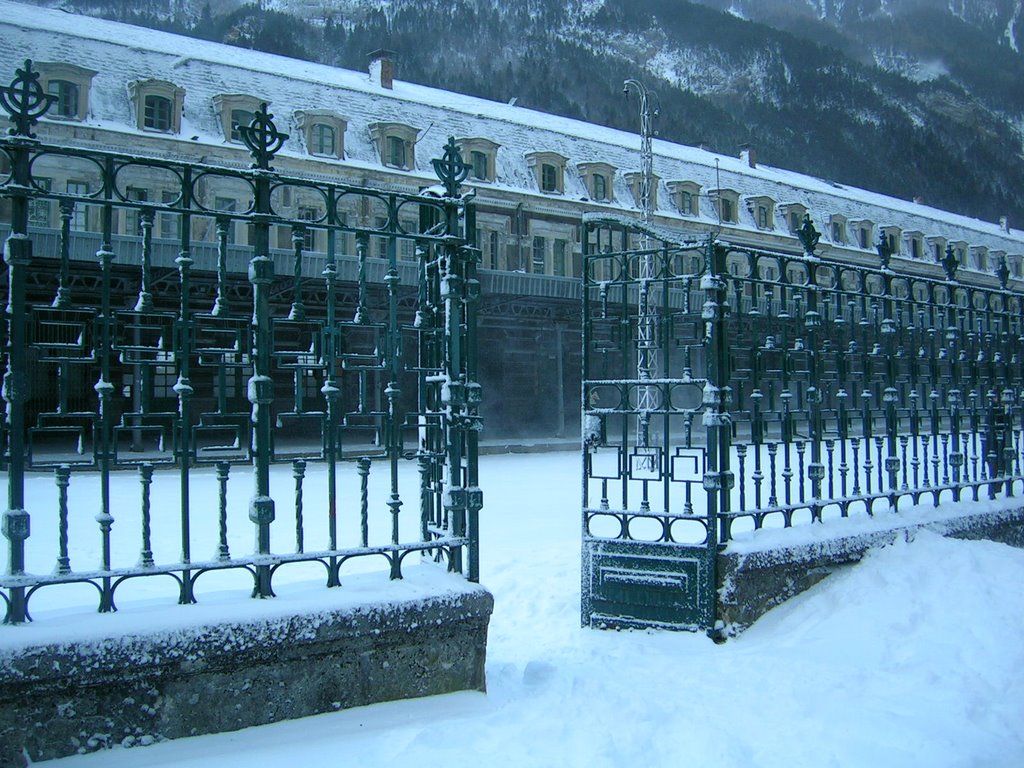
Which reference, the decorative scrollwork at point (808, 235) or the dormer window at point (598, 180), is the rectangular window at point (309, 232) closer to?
the dormer window at point (598, 180)

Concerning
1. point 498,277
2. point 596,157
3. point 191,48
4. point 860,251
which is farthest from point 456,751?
point 860,251

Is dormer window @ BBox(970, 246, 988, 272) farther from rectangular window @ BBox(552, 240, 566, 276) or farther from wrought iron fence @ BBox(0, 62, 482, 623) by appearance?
wrought iron fence @ BBox(0, 62, 482, 623)

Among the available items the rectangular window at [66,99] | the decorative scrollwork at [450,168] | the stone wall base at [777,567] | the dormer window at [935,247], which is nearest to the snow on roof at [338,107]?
the rectangular window at [66,99]

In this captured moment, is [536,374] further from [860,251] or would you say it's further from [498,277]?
[860,251]

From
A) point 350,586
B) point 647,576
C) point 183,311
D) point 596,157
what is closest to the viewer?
point 183,311

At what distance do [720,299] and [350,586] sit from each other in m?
3.05

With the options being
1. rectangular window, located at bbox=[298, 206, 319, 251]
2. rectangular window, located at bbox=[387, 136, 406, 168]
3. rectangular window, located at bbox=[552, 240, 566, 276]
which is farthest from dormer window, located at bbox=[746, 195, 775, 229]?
rectangular window, located at bbox=[298, 206, 319, 251]

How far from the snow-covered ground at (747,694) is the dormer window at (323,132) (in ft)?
64.3

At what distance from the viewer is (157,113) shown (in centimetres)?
2145

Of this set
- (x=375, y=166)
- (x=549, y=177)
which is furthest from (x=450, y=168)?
(x=549, y=177)

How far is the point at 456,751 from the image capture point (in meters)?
3.40

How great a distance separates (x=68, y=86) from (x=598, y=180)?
16219 mm

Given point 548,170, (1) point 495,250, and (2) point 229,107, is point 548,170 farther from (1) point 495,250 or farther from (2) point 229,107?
(2) point 229,107

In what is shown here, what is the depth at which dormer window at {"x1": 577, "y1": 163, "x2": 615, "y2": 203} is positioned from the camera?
28859 mm
